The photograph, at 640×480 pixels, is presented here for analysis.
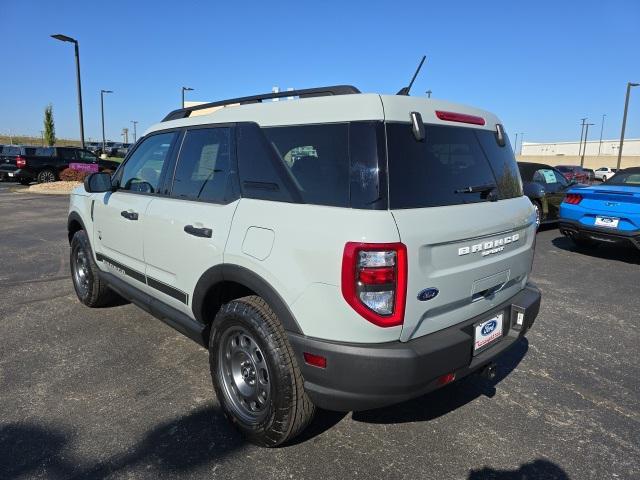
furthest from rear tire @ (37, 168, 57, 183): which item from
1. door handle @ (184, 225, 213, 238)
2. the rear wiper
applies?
the rear wiper

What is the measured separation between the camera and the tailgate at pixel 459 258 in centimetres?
209

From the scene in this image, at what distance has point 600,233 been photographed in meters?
7.03

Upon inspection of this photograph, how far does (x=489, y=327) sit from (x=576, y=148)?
115206 mm

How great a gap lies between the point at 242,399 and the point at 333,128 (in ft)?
5.39

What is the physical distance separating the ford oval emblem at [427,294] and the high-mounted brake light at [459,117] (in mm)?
938

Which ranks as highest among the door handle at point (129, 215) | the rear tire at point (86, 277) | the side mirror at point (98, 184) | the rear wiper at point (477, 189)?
the rear wiper at point (477, 189)

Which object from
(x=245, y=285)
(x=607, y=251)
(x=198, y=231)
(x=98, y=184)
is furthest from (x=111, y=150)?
(x=245, y=285)

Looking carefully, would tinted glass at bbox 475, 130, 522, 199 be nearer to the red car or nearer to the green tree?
the red car

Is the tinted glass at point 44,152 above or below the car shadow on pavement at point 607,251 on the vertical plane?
above

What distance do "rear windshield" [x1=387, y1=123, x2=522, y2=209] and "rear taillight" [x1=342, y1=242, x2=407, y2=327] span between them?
24cm

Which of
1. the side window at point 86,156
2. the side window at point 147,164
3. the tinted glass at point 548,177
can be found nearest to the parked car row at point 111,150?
the side window at point 86,156

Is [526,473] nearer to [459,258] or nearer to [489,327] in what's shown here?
[489,327]

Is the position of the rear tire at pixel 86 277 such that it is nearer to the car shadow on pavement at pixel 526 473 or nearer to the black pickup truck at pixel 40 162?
the car shadow on pavement at pixel 526 473

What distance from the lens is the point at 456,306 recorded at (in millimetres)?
2350
